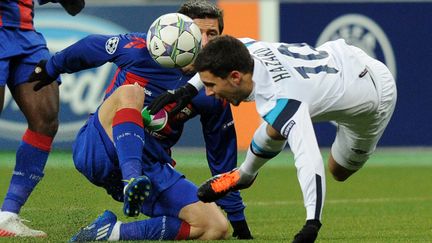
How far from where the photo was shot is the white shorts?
6.95m

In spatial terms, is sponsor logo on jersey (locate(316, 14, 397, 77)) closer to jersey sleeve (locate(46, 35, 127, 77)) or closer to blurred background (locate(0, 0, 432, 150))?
blurred background (locate(0, 0, 432, 150))

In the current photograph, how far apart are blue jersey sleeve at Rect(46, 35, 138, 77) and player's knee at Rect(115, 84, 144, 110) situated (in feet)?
1.23

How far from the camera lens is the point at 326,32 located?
15.8 m

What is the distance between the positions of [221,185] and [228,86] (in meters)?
0.92

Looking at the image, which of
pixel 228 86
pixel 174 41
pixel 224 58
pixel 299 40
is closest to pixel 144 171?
pixel 174 41

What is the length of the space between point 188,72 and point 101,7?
864 centimetres

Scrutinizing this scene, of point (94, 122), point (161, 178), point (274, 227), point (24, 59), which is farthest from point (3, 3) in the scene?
point (274, 227)

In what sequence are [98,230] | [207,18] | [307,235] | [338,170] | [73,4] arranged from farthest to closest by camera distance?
[338,170], [73,4], [207,18], [98,230], [307,235]

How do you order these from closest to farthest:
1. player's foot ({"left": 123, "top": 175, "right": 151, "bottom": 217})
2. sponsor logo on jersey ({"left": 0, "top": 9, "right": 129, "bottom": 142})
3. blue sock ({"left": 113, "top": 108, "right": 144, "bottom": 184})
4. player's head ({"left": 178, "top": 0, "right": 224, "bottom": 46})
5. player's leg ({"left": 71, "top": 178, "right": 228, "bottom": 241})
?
1. player's foot ({"left": 123, "top": 175, "right": 151, "bottom": 217})
2. blue sock ({"left": 113, "top": 108, "right": 144, "bottom": 184})
3. player's leg ({"left": 71, "top": 178, "right": 228, "bottom": 241})
4. player's head ({"left": 178, "top": 0, "right": 224, "bottom": 46})
5. sponsor logo on jersey ({"left": 0, "top": 9, "right": 129, "bottom": 142})

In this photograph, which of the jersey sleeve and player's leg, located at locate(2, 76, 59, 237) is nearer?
the jersey sleeve

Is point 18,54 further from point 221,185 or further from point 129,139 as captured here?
point 221,185

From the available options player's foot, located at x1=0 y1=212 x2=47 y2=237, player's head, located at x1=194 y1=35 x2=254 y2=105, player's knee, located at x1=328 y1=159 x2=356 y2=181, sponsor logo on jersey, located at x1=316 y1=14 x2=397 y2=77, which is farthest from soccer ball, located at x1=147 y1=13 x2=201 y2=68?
sponsor logo on jersey, located at x1=316 y1=14 x2=397 y2=77

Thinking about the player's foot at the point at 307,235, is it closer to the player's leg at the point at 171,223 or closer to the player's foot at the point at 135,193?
the player's foot at the point at 135,193

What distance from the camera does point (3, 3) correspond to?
777 cm
